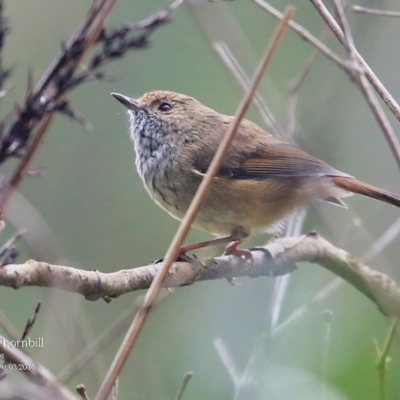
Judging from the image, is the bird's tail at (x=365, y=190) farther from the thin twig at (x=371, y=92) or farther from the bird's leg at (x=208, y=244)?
the thin twig at (x=371, y=92)

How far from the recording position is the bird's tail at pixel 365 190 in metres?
3.81

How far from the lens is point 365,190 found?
3.94m

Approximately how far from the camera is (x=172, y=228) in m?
6.79

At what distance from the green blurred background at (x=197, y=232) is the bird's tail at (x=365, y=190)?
162mm

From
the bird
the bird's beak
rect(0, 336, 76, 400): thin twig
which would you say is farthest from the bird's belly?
rect(0, 336, 76, 400): thin twig

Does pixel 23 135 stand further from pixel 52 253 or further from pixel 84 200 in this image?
pixel 84 200

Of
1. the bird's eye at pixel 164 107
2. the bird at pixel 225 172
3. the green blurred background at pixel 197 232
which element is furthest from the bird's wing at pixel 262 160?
the bird's eye at pixel 164 107

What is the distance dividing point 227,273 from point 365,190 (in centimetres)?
101

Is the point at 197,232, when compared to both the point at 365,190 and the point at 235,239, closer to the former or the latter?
the point at 235,239

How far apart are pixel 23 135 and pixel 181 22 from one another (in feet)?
18.8

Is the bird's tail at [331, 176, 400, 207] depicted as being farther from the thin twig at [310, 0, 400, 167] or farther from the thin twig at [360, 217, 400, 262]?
the thin twig at [310, 0, 400, 167]

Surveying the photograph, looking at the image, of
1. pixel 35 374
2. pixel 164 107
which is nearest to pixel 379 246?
pixel 164 107

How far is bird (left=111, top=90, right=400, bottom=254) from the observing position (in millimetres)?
3822

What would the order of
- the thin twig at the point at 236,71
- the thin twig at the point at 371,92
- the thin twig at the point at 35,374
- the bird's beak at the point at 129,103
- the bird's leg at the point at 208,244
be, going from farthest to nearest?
the bird's beak at the point at 129,103 → the bird's leg at the point at 208,244 → the thin twig at the point at 236,71 → the thin twig at the point at 371,92 → the thin twig at the point at 35,374
